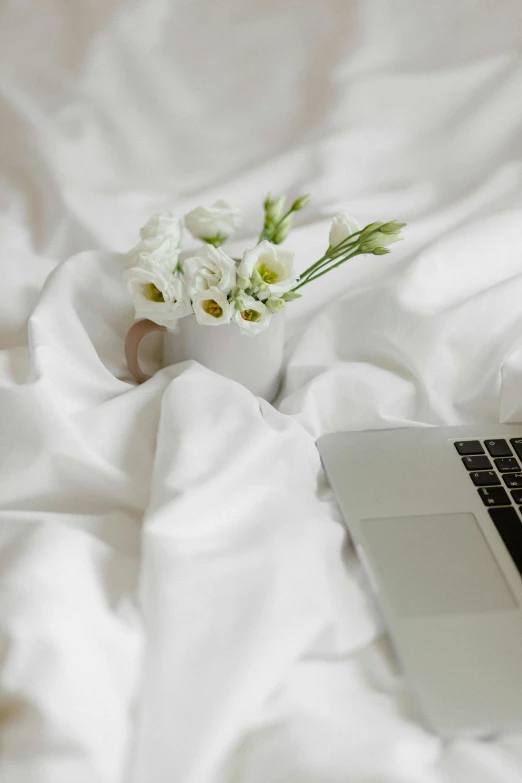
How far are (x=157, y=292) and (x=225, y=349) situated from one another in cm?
8

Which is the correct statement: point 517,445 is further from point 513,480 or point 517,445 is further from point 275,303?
point 275,303

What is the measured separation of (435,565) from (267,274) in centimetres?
25

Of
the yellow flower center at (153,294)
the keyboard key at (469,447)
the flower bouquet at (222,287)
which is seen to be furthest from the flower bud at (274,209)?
the keyboard key at (469,447)

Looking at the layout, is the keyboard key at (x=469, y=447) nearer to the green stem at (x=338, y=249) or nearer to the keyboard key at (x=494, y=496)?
the keyboard key at (x=494, y=496)

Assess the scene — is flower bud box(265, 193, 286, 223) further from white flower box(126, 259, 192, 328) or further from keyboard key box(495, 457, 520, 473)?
keyboard key box(495, 457, 520, 473)

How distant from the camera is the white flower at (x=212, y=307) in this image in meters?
0.64

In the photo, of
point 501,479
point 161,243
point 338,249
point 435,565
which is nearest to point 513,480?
point 501,479

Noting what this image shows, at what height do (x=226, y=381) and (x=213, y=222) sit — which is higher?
(x=213, y=222)

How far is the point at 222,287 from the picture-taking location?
64 centimetres

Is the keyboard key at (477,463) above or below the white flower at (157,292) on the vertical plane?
below

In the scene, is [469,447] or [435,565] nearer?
[435,565]

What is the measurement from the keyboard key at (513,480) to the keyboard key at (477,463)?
2 centimetres

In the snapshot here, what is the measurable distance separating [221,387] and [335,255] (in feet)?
0.47

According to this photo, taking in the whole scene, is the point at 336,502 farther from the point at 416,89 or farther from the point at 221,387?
the point at 416,89
